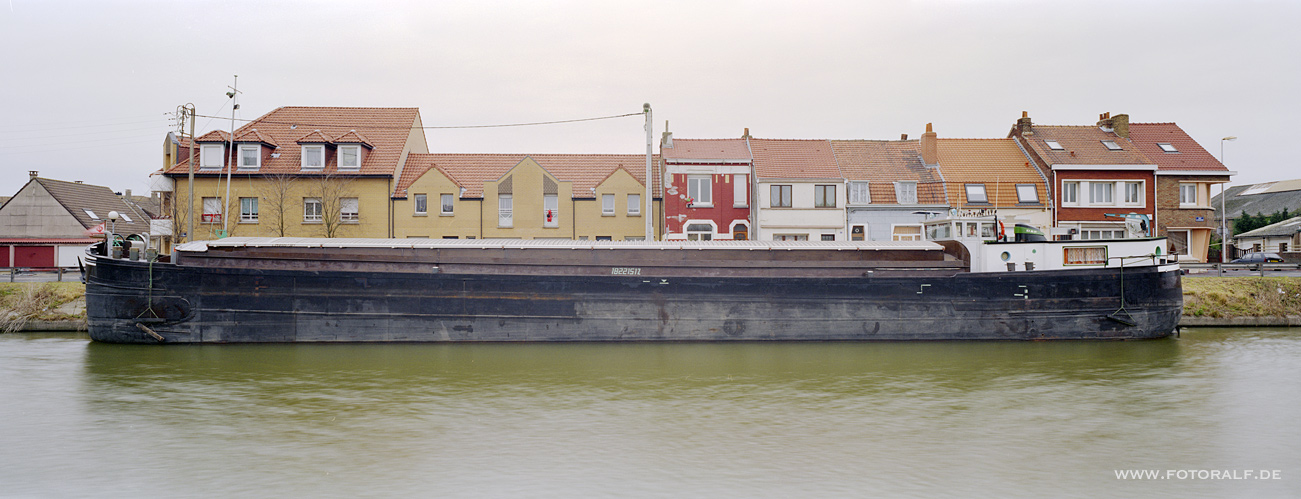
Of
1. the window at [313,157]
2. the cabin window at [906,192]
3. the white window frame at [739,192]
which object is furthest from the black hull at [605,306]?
the window at [313,157]

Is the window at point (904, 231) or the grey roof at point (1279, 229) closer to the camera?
the window at point (904, 231)

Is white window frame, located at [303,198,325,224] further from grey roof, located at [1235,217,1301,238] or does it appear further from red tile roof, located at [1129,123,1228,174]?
grey roof, located at [1235,217,1301,238]

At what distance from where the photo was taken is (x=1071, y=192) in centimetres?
3600

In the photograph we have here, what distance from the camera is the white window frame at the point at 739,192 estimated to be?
3600 centimetres

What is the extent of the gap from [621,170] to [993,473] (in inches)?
1103

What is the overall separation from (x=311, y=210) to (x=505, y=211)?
29.5 ft

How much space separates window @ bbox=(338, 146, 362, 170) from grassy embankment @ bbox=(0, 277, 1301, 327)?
13.0 meters

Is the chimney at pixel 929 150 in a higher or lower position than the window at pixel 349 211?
higher

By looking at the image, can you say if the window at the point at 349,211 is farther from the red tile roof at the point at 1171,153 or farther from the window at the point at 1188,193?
the window at the point at 1188,193

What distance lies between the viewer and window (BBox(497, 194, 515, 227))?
35.8 m

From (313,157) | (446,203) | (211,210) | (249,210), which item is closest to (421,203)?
(446,203)

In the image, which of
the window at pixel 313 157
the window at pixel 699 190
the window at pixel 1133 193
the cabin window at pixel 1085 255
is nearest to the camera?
the cabin window at pixel 1085 255

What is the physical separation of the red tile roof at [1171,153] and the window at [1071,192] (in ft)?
14.6

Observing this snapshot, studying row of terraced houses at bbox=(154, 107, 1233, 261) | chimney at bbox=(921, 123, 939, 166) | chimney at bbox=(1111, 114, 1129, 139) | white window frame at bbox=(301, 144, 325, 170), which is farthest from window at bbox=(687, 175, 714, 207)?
chimney at bbox=(1111, 114, 1129, 139)
